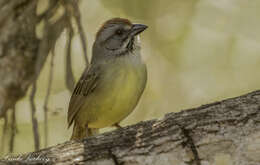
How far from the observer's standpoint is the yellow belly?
546 cm

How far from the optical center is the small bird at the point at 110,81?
216 inches

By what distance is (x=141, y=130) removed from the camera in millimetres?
4391

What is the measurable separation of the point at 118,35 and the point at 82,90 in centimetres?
69

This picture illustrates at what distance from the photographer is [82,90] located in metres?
5.81

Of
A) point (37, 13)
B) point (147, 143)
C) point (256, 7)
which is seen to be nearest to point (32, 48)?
point (37, 13)

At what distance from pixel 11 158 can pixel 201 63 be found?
361 centimetres

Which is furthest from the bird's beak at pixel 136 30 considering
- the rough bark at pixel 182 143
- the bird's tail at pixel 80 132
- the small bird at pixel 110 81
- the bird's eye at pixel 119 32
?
the rough bark at pixel 182 143

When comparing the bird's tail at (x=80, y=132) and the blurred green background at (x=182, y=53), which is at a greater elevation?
the blurred green background at (x=182, y=53)

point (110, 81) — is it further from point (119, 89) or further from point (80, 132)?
point (80, 132)

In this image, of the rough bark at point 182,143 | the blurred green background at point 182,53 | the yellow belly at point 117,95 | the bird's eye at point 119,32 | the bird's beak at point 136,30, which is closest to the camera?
the rough bark at point 182,143

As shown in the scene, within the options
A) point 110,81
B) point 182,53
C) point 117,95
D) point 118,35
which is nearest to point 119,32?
point 118,35

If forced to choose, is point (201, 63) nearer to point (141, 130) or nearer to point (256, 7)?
point (256, 7)

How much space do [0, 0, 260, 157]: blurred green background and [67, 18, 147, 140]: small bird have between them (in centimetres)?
95

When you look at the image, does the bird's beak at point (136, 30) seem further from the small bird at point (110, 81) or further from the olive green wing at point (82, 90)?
the olive green wing at point (82, 90)
